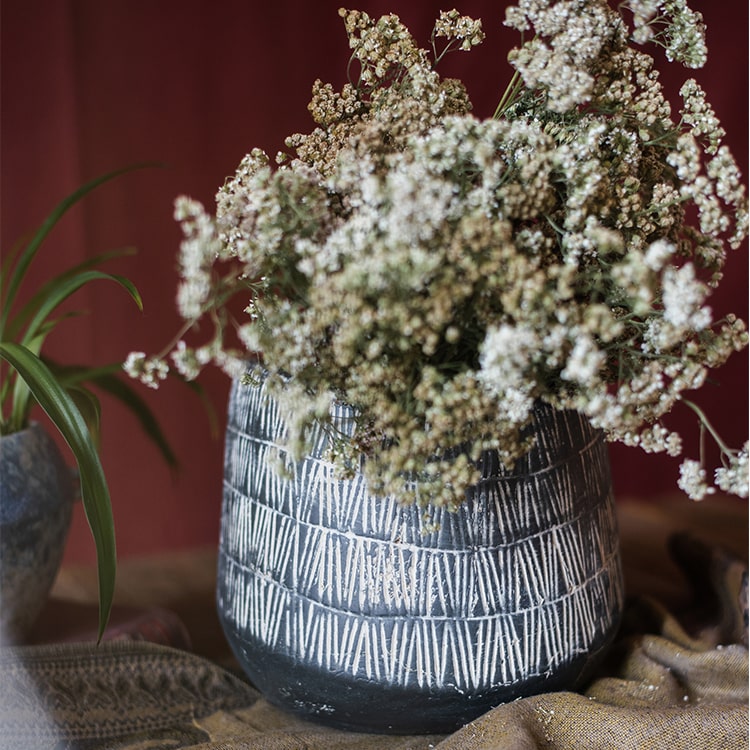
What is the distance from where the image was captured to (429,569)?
62 cm

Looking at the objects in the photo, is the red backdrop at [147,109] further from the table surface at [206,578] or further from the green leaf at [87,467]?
the green leaf at [87,467]

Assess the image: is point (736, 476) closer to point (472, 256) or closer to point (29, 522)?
point (472, 256)

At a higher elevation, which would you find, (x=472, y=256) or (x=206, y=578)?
(x=472, y=256)

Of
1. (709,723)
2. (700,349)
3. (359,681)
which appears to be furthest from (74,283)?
(709,723)

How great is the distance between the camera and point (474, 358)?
57 cm

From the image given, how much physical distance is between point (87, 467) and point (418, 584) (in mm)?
277

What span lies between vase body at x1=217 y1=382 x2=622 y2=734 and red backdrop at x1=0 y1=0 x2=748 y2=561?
0.50 metres

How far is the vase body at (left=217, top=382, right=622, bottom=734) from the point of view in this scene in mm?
625

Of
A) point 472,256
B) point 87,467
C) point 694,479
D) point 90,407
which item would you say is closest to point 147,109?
point 90,407

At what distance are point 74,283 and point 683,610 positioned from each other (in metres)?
0.75

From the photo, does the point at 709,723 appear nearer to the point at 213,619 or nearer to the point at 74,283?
the point at 213,619

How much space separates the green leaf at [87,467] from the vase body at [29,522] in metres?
0.12

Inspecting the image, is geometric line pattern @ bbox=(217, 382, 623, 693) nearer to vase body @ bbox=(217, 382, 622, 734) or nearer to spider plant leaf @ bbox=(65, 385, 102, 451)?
vase body @ bbox=(217, 382, 622, 734)

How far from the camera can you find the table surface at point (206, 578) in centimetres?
91
